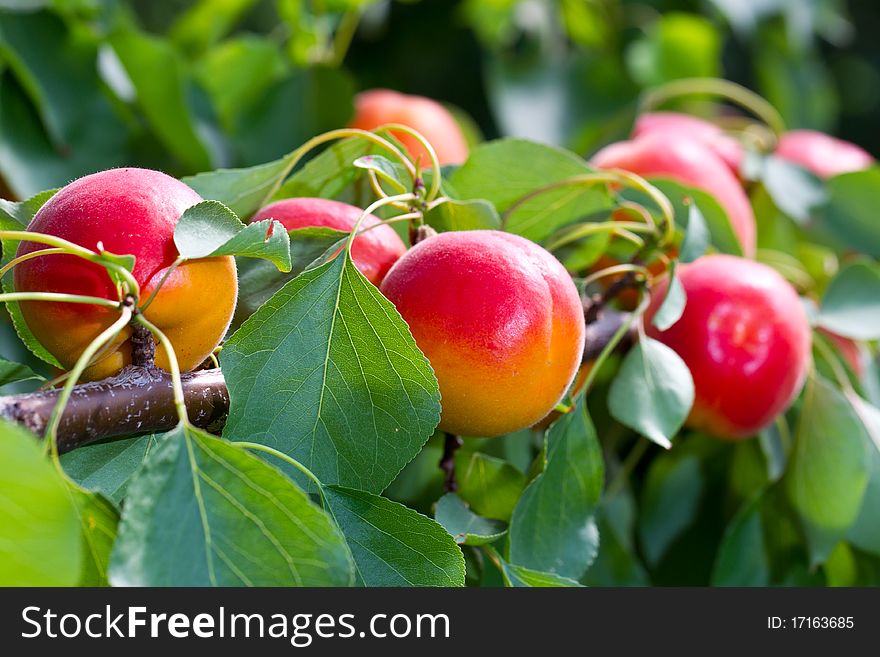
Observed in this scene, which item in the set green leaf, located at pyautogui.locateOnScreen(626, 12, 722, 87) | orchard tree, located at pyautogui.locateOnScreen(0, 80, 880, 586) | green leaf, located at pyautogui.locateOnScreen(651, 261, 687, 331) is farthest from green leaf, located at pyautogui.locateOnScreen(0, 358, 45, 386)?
green leaf, located at pyautogui.locateOnScreen(626, 12, 722, 87)

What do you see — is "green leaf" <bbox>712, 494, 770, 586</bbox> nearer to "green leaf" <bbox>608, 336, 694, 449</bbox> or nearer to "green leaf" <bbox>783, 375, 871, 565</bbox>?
"green leaf" <bbox>783, 375, 871, 565</bbox>

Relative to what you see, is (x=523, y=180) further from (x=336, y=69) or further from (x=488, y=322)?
(x=336, y=69)

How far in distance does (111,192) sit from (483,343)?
12 cm

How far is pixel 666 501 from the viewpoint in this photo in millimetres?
526

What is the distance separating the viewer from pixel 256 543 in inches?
8.7

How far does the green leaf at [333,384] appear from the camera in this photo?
0.26 metres

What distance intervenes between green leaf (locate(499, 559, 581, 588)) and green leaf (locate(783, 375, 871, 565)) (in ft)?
0.64

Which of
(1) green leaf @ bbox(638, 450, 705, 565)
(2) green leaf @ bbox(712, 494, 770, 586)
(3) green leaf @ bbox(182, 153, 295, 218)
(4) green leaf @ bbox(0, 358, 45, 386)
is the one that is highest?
(3) green leaf @ bbox(182, 153, 295, 218)

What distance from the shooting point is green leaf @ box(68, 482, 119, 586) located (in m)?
0.23

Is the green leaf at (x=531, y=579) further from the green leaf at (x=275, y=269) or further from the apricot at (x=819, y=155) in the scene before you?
the apricot at (x=819, y=155)

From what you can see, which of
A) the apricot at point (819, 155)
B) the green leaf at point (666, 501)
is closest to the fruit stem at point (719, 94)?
the apricot at point (819, 155)

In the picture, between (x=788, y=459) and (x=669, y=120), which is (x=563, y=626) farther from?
(x=669, y=120)

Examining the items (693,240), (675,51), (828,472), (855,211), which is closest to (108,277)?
(693,240)

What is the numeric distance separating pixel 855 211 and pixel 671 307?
0.86 ft
